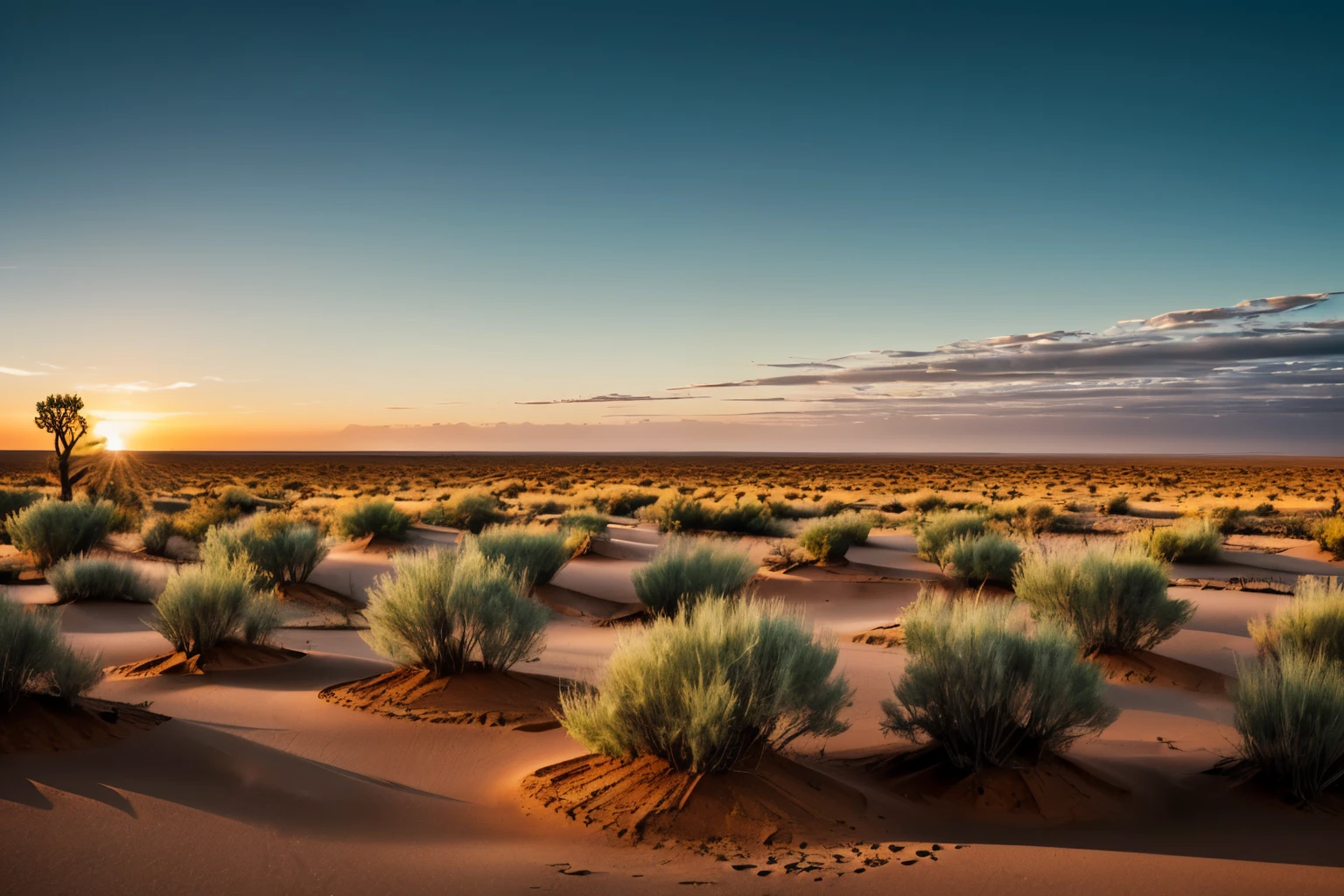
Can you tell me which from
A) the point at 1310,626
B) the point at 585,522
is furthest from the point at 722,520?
the point at 1310,626

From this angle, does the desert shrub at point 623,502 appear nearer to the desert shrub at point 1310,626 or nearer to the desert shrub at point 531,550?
the desert shrub at point 531,550

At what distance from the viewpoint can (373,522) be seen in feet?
72.8

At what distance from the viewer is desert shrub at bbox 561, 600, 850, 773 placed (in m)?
5.48

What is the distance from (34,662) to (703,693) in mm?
4382

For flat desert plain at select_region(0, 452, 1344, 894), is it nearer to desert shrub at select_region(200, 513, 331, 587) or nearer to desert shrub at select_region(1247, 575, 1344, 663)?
desert shrub at select_region(1247, 575, 1344, 663)

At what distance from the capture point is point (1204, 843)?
17.7ft

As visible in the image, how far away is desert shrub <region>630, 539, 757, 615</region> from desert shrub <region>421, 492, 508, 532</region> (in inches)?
498

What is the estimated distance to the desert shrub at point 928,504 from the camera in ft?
113

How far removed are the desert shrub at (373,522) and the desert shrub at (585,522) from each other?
3.94 metres

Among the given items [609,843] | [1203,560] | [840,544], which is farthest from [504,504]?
[609,843]

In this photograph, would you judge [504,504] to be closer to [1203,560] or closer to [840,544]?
[840,544]

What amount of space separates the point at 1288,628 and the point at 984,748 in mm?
5047

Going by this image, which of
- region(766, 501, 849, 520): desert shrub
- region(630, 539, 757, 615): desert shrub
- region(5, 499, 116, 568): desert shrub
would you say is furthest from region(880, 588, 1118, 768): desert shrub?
region(766, 501, 849, 520): desert shrub

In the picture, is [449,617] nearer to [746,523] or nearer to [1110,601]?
[1110,601]
